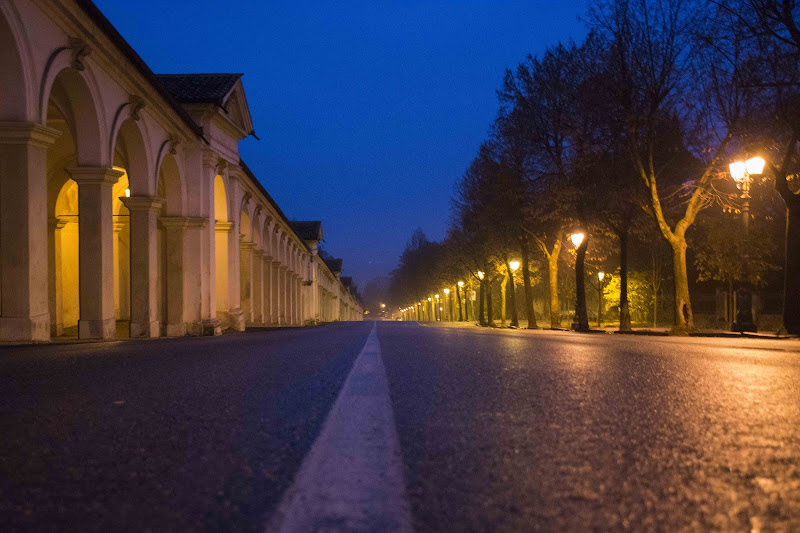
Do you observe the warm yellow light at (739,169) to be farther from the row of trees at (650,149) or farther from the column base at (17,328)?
the column base at (17,328)

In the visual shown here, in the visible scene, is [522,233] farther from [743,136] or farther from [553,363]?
[553,363]

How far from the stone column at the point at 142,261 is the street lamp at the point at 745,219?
1524 cm

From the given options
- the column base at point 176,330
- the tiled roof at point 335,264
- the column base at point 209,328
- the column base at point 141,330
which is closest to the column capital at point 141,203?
the column base at point 141,330

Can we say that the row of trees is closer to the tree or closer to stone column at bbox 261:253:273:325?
the tree

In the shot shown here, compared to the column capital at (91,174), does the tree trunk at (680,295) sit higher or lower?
lower

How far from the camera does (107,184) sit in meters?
13.8

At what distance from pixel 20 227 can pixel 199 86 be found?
12729 millimetres

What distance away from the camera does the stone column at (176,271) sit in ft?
65.0

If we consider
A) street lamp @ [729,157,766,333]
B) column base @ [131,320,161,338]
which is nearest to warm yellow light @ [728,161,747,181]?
street lamp @ [729,157,766,333]

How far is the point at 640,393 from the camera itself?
14.0ft

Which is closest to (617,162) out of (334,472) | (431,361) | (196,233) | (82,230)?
(196,233)

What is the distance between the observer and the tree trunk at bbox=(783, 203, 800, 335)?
1670cm

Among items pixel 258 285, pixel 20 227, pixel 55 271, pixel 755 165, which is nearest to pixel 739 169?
pixel 755 165

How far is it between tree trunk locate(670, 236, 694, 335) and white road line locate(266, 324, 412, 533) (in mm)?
19319
